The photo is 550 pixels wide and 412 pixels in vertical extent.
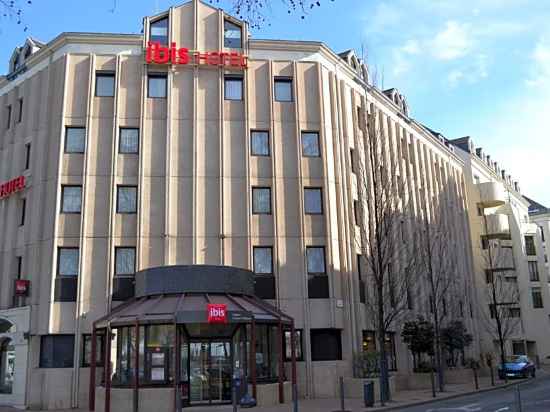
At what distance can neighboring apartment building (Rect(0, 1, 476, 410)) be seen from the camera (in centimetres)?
2509

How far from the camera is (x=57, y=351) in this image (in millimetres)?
24250

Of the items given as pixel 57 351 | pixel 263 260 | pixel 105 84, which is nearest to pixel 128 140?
pixel 105 84

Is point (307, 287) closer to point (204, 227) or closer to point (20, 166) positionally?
point (204, 227)

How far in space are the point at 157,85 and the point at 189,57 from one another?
205 cm

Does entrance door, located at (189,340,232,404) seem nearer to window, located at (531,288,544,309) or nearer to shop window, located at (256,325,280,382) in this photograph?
shop window, located at (256,325,280,382)

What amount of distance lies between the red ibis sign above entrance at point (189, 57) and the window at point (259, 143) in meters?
3.37

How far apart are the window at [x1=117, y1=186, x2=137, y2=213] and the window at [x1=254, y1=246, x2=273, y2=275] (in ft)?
19.3

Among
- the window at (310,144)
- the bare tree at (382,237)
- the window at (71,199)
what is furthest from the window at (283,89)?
the window at (71,199)

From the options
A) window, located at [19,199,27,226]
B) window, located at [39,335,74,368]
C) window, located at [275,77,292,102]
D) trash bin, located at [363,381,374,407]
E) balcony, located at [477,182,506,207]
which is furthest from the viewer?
balcony, located at [477,182,506,207]

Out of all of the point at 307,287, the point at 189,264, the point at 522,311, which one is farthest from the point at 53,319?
the point at 522,311

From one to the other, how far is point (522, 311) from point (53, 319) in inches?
1700

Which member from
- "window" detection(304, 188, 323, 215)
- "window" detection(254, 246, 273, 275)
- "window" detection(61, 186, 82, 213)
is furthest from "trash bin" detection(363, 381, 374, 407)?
"window" detection(61, 186, 82, 213)

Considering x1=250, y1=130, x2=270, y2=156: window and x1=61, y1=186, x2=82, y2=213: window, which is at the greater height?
x1=250, y1=130, x2=270, y2=156: window

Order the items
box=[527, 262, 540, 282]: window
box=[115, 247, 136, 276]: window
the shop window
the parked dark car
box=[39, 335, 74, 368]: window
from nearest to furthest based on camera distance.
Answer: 1. the shop window
2. box=[39, 335, 74, 368]: window
3. box=[115, 247, 136, 276]: window
4. the parked dark car
5. box=[527, 262, 540, 282]: window
